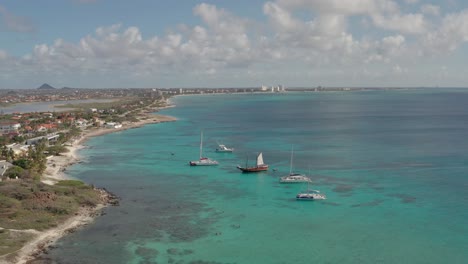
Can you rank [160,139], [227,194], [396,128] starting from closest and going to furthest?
[227,194] → [160,139] → [396,128]

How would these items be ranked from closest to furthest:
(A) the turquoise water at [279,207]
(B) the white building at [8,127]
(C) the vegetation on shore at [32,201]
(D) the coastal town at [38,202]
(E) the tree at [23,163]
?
(A) the turquoise water at [279,207], (D) the coastal town at [38,202], (C) the vegetation on shore at [32,201], (E) the tree at [23,163], (B) the white building at [8,127]

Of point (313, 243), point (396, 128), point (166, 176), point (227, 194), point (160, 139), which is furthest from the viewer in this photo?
point (396, 128)

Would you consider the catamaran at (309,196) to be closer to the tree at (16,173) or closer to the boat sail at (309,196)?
the boat sail at (309,196)

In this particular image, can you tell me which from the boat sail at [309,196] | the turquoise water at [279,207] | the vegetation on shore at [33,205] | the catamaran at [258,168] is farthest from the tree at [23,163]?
the boat sail at [309,196]

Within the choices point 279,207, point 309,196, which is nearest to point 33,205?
point 279,207

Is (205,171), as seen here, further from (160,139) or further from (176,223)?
(160,139)

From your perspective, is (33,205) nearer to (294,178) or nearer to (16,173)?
(16,173)

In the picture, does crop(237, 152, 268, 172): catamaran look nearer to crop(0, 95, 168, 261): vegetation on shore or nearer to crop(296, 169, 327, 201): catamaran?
crop(296, 169, 327, 201): catamaran

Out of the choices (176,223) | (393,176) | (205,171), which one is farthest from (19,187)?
(393,176)
